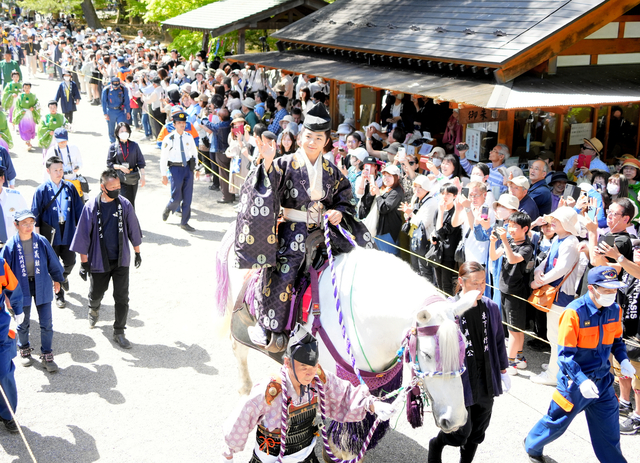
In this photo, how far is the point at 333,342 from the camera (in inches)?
180

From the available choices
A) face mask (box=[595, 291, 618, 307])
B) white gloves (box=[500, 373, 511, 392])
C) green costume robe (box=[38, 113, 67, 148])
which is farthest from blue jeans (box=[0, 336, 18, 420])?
green costume robe (box=[38, 113, 67, 148])

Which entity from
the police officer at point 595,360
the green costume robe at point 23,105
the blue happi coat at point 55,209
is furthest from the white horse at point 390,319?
the green costume robe at point 23,105

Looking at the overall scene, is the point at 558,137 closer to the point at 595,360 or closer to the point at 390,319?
the point at 595,360

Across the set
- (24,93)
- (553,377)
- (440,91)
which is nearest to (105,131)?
(24,93)

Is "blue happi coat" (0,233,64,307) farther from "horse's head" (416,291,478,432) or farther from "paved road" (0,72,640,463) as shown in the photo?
"horse's head" (416,291,478,432)

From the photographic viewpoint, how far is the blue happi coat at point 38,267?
632cm

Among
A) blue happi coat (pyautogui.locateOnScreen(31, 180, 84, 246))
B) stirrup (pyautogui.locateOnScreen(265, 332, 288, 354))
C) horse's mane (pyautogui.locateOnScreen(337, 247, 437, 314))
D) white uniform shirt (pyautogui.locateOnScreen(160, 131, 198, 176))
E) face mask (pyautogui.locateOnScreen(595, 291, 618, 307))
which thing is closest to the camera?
horse's mane (pyautogui.locateOnScreen(337, 247, 437, 314))

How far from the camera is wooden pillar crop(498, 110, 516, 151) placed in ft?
30.0

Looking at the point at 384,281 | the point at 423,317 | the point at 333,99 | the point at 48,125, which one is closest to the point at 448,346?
the point at 423,317

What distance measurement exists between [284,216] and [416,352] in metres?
1.64

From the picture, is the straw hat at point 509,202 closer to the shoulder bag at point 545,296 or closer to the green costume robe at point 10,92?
the shoulder bag at point 545,296

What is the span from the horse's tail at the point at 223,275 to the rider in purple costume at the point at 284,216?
115 centimetres

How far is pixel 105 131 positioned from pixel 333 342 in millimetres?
15951

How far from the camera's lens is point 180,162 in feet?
34.6
